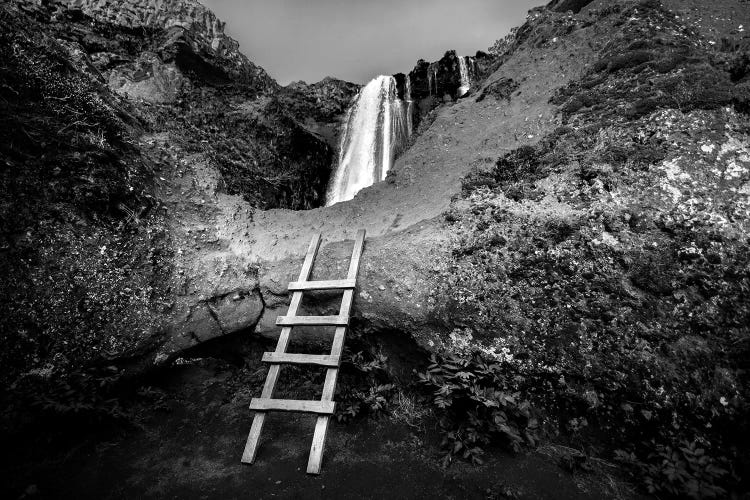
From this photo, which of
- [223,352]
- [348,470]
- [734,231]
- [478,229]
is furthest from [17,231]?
[734,231]

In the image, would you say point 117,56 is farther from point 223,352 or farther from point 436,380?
point 436,380

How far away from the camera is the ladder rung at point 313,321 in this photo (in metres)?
4.64

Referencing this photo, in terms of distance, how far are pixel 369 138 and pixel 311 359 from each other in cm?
1333

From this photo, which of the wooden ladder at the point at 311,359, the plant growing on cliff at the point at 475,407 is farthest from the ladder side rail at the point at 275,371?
the plant growing on cliff at the point at 475,407

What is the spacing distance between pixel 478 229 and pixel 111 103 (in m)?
7.33

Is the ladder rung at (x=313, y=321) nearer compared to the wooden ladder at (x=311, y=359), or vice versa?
the wooden ladder at (x=311, y=359)

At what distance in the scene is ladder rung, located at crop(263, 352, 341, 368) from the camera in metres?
4.34


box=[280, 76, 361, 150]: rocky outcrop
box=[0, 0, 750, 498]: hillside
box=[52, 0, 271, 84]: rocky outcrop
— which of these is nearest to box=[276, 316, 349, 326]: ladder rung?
box=[0, 0, 750, 498]: hillside

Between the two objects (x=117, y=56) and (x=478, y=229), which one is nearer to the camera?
(x=478, y=229)

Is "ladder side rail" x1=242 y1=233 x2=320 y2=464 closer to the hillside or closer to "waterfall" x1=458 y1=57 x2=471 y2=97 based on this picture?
the hillside

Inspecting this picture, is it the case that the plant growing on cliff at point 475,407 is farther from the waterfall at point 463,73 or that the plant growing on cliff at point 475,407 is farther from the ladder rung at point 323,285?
the waterfall at point 463,73

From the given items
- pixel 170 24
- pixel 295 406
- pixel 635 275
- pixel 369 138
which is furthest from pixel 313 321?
pixel 170 24

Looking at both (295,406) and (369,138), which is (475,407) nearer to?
(295,406)

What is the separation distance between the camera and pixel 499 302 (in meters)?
4.37
